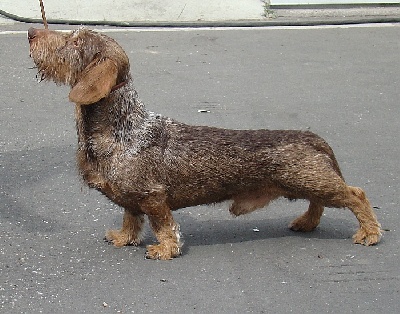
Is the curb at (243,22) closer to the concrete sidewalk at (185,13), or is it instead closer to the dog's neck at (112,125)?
the concrete sidewalk at (185,13)

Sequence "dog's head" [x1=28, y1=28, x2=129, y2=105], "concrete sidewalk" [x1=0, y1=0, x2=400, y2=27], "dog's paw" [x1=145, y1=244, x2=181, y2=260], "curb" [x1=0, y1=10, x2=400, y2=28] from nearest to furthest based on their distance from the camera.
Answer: "dog's head" [x1=28, y1=28, x2=129, y2=105] → "dog's paw" [x1=145, y1=244, x2=181, y2=260] → "curb" [x1=0, y1=10, x2=400, y2=28] → "concrete sidewalk" [x1=0, y1=0, x2=400, y2=27]

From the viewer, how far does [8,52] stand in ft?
32.7

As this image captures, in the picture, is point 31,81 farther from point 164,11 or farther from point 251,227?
point 251,227

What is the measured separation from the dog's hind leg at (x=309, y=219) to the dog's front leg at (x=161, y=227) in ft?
2.91

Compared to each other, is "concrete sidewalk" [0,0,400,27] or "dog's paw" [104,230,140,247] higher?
"concrete sidewalk" [0,0,400,27]

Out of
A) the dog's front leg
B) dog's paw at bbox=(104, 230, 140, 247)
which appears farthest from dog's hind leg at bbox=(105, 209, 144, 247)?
the dog's front leg

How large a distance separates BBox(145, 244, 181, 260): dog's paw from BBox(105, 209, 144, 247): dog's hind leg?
7.9 inches

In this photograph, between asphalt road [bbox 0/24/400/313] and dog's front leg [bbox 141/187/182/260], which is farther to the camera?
dog's front leg [bbox 141/187/182/260]

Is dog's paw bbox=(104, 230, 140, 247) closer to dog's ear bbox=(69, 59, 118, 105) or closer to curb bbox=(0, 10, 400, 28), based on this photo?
dog's ear bbox=(69, 59, 118, 105)

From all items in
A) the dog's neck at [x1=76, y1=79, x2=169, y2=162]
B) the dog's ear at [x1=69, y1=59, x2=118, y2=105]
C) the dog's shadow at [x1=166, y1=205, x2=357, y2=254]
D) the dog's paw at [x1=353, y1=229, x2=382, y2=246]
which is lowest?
the dog's shadow at [x1=166, y1=205, x2=357, y2=254]

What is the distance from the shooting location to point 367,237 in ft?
18.7

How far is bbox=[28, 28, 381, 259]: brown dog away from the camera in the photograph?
527 cm

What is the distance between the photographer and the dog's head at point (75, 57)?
5.21m

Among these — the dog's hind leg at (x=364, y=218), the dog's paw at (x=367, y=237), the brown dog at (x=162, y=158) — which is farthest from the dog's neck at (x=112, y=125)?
the dog's paw at (x=367, y=237)
